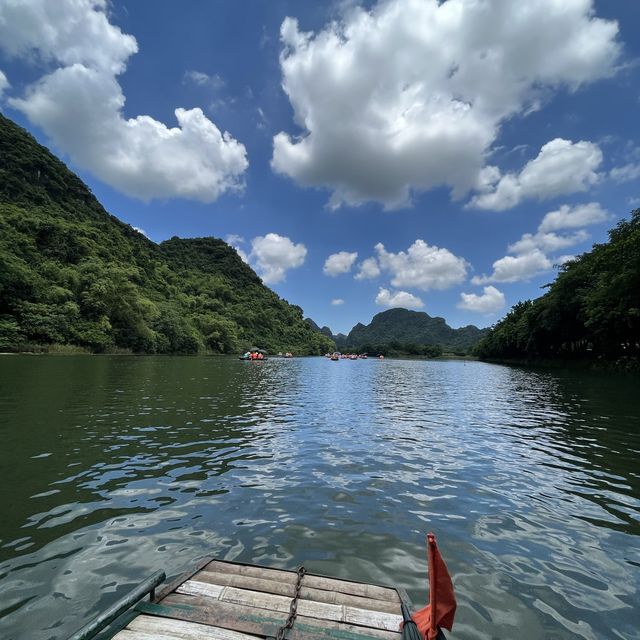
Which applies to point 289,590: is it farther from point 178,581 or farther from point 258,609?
point 178,581

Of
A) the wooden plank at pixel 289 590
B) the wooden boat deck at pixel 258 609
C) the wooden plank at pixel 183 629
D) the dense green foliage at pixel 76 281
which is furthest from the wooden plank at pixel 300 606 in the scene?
the dense green foliage at pixel 76 281

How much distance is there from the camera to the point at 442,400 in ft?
94.9

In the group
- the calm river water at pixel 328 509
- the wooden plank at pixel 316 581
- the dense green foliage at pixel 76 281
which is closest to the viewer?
the wooden plank at pixel 316 581

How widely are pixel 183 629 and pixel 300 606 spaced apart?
51.7 inches

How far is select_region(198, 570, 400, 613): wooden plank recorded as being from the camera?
4.49m

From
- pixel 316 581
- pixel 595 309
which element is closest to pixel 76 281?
pixel 316 581

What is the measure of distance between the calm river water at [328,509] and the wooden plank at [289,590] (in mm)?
1257

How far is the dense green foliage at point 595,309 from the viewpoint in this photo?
160 ft

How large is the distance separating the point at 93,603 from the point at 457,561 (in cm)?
576

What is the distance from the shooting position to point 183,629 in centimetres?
382

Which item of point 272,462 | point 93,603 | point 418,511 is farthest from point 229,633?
point 272,462

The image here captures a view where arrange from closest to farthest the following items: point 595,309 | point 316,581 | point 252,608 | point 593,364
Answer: point 252,608 < point 316,581 < point 595,309 < point 593,364

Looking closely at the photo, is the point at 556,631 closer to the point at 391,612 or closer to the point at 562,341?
the point at 391,612

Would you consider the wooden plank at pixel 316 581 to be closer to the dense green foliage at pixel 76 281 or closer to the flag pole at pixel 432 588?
the flag pole at pixel 432 588
